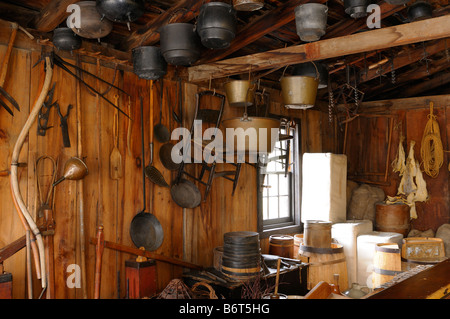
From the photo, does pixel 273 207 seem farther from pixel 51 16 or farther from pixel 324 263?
pixel 51 16

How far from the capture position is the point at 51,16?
2.96 meters

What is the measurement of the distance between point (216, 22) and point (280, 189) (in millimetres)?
3402

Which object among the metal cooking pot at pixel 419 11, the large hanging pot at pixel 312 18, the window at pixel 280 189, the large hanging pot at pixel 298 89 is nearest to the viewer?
the large hanging pot at pixel 312 18

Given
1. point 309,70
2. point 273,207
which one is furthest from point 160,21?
point 273,207

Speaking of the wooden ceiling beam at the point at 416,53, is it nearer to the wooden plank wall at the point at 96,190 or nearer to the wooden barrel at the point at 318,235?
the wooden barrel at the point at 318,235

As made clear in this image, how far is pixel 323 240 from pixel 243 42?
2.46 meters

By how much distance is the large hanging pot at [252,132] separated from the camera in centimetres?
363

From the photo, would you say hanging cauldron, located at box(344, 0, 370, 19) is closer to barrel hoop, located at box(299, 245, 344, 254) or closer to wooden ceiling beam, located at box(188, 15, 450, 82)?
wooden ceiling beam, located at box(188, 15, 450, 82)

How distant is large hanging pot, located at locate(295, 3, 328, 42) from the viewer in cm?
295

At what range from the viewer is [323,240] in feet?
15.4

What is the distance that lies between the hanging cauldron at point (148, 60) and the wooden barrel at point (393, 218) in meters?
3.93

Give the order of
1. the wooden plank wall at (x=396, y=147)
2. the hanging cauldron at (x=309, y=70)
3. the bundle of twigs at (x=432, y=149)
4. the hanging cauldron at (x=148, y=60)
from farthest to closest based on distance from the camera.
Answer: the wooden plank wall at (x=396, y=147)
the bundle of twigs at (x=432, y=149)
the hanging cauldron at (x=309, y=70)
the hanging cauldron at (x=148, y=60)

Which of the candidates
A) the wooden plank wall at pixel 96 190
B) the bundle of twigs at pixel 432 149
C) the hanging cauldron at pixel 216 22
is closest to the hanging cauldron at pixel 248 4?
the hanging cauldron at pixel 216 22
